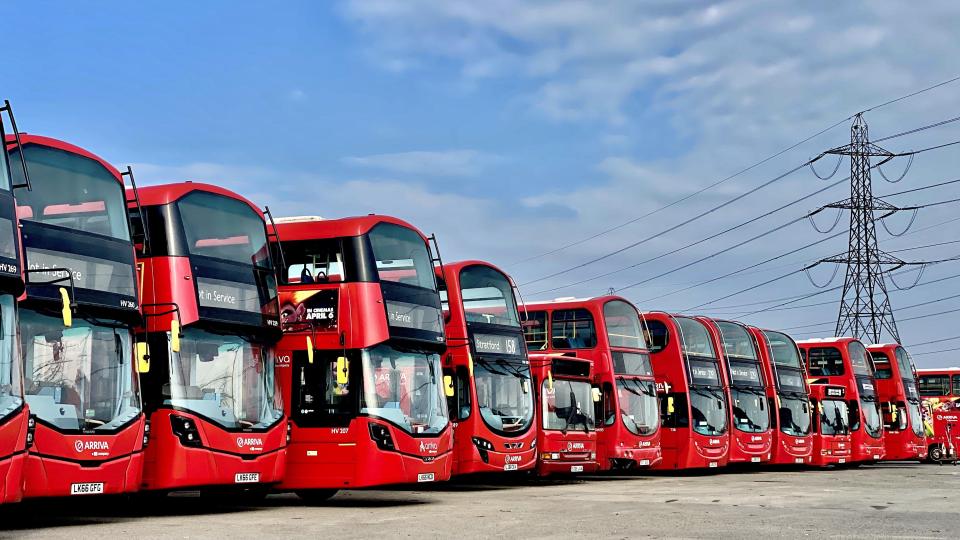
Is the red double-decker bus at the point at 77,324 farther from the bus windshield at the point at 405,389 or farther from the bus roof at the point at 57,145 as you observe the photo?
the bus windshield at the point at 405,389

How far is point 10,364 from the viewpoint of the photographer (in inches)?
523

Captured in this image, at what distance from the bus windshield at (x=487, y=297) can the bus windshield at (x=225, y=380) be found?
671cm

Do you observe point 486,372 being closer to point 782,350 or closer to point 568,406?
point 568,406

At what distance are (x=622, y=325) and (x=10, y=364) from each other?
58.9ft

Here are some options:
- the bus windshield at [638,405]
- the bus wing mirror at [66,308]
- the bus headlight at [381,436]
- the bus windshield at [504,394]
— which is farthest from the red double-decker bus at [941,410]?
the bus wing mirror at [66,308]

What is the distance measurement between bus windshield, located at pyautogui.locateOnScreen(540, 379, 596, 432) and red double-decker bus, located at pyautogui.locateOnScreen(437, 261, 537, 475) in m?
2.14

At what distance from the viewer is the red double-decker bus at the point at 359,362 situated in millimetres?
19062

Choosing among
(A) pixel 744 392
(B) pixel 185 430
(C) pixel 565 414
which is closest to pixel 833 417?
(A) pixel 744 392

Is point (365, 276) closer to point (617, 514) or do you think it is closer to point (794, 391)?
point (617, 514)

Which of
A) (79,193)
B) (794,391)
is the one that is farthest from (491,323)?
(794,391)

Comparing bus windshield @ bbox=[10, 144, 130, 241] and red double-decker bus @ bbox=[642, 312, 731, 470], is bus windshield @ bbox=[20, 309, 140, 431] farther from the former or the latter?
red double-decker bus @ bbox=[642, 312, 731, 470]

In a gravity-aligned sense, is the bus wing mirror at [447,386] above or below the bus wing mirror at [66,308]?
below

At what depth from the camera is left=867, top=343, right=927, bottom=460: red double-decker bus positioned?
4091cm

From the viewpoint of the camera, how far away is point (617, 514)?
17.3 meters
